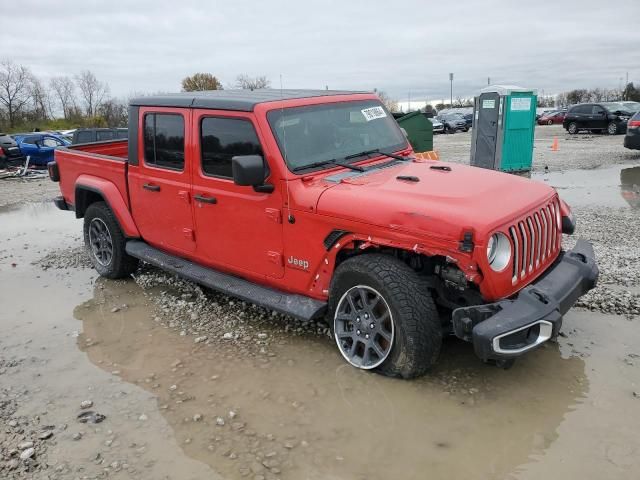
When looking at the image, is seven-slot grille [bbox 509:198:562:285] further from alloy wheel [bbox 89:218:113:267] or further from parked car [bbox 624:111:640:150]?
parked car [bbox 624:111:640:150]

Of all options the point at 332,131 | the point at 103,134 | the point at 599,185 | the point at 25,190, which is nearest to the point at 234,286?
the point at 332,131

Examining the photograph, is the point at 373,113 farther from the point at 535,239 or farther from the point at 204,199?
the point at 535,239

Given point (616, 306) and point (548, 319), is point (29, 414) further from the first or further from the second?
point (616, 306)

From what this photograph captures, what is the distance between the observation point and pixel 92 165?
639 centimetres

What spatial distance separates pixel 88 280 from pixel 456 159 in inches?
542

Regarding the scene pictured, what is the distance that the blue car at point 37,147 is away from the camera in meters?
19.4

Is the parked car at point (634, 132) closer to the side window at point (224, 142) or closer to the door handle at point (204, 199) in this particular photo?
the side window at point (224, 142)

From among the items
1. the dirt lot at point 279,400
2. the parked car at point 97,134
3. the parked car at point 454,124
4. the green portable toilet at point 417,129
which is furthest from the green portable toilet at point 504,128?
the parked car at point 454,124

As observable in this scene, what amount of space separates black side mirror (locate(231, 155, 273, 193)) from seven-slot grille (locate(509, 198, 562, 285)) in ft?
5.96

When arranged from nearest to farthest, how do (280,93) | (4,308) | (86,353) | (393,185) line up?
1. (393,185)
2. (86,353)
3. (280,93)
4. (4,308)

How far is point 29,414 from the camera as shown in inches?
149

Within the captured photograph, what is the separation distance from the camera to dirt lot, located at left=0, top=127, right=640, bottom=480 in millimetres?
3154

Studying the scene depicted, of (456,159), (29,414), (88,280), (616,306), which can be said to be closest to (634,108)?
(456,159)

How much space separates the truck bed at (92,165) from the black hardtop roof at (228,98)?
0.84m
